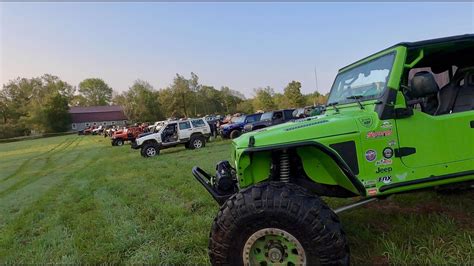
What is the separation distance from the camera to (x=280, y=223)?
2.87m

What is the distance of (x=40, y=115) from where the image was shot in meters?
71.9

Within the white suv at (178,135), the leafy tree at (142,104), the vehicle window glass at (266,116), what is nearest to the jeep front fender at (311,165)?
the white suv at (178,135)

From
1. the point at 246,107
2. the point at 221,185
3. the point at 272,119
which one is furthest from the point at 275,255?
the point at 246,107

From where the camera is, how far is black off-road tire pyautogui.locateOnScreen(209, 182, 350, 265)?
2.80 meters

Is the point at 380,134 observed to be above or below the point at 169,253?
above

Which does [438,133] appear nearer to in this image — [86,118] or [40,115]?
[40,115]

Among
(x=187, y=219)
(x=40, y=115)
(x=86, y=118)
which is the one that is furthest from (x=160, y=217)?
(x=86, y=118)

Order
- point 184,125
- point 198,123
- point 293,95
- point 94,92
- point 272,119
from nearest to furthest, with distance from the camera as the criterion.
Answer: point 184,125 < point 198,123 < point 272,119 < point 293,95 < point 94,92

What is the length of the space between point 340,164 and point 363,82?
1.19 m

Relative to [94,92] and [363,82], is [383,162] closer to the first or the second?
[363,82]

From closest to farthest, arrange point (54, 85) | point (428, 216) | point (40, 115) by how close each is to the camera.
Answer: point (428, 216) < point (40, 115) < point (54, 85)

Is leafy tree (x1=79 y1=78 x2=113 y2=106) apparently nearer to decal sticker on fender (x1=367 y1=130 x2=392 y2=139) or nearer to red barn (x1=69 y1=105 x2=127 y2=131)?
red barn (x1=69 y1=105 x2=127 y2=131)

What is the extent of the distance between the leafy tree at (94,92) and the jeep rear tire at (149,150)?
109286 millimetres

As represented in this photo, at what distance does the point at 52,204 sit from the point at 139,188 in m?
1.80
